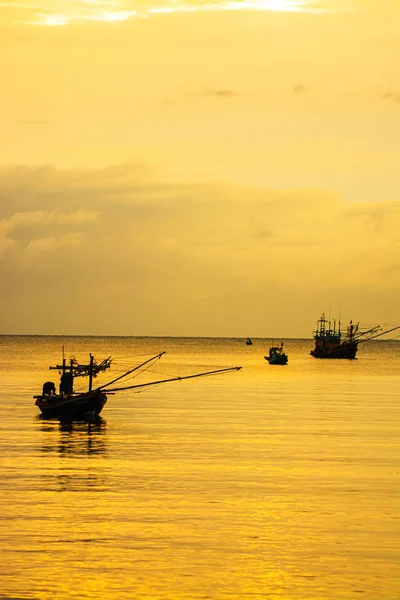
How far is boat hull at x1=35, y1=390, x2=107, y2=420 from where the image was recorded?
6544 centimetres

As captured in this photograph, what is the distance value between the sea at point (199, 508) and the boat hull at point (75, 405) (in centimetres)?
104

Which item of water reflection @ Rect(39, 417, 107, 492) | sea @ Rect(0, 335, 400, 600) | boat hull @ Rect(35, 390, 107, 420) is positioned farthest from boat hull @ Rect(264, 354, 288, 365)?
boat hull @ Rect(35, 390, 107, 420)

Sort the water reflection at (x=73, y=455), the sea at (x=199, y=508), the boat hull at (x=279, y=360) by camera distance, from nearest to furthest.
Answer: the sea at (x=199, y=508) → the water reflection at (x=73, y=455) → the boat hull at (x=279, y=360)

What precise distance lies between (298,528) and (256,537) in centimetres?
189

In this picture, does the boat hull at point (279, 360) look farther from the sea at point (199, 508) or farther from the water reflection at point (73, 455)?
the water reflection at point (73, 455)

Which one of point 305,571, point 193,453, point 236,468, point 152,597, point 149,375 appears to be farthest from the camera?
point 149,375

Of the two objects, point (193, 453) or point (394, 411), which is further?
point (394, 411)

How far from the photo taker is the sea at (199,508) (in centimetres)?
2573

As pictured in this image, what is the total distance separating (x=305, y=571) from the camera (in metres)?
26.9

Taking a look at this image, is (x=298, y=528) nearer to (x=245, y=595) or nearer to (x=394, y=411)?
(x=245, y=595)

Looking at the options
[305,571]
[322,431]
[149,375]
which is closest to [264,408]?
[322,431]

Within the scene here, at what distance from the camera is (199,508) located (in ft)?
114

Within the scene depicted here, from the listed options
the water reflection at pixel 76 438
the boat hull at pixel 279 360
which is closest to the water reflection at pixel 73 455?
the water reflection at pixel 76 438

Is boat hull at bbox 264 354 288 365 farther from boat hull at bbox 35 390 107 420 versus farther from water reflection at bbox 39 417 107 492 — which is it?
boat hull at bbox 35 390 107 420
